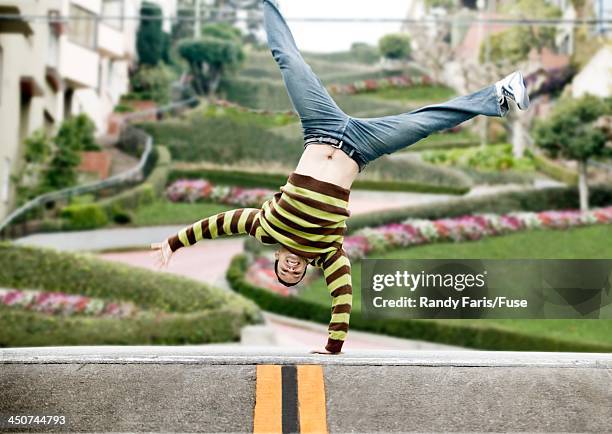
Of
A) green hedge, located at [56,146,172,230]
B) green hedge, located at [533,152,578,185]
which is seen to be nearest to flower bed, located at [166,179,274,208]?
green hedge, located at [56,146,172,230]

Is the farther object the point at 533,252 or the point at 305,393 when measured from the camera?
the point at 533,252

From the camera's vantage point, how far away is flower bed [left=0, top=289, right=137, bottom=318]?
59.5ft

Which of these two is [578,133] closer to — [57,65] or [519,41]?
[519,41]

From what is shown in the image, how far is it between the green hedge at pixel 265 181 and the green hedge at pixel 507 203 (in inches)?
23.2

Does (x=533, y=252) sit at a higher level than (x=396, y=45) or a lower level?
lower

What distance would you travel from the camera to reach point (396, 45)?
80.5 ft

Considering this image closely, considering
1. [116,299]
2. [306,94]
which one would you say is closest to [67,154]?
[116,299]

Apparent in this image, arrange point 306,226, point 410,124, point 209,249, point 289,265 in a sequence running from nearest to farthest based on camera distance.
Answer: point 306,226, point 289,265, point 410,124, point 209,249

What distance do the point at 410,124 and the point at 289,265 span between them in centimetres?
125

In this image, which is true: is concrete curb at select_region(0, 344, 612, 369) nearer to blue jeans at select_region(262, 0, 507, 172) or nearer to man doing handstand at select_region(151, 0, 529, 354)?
man doing handstand at select_region(151, 0, 529, 354)

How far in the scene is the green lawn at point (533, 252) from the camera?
1927 centimetres

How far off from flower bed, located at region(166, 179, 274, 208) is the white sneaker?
15.8 metres

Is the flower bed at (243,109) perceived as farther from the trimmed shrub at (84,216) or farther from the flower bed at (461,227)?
the trimmed shrub at (84,216)

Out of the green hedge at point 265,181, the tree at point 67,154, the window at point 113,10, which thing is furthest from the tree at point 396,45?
the tree at point 67,154
